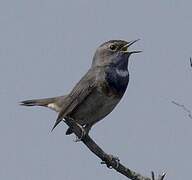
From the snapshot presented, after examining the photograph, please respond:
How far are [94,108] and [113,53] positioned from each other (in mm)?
1147

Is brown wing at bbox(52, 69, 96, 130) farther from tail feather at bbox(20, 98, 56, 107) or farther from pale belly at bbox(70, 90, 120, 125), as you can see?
tail feather at bbox(20, 98, 56, 107)

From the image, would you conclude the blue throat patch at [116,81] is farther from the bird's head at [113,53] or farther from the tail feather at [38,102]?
the tail feather at [38,102]

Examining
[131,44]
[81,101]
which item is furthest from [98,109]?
[131,44]

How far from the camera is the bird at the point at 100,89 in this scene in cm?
962

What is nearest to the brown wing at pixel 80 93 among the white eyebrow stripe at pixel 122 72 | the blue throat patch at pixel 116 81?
the blue throat patch at pixel 116 81

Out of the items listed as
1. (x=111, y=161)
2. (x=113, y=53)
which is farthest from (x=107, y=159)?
(x=113, y=53)

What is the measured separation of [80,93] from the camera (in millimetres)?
9883

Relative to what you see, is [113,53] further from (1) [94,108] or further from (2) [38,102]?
(2) [38,102]

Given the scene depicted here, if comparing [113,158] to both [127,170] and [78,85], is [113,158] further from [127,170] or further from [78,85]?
[78,85]

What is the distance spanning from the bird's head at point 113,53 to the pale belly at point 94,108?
0.72 meters

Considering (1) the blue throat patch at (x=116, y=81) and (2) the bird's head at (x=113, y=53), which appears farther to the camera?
(2) the bird's head at (x=113, y=53)

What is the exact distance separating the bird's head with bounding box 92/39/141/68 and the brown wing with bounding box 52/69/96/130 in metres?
0.30

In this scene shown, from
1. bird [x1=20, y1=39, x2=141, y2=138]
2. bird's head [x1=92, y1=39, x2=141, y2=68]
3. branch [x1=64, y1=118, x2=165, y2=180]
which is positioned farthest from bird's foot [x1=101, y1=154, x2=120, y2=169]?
bird's head [x1=92, y1=39, x2=141, y2=68]

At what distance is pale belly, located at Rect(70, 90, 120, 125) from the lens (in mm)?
9594
